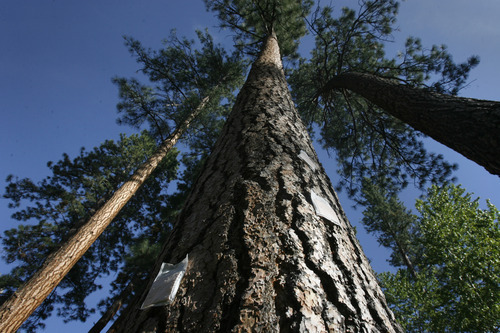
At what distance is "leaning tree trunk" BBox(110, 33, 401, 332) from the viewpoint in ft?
1.99

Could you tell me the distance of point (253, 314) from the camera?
579mm

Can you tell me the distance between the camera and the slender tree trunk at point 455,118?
2.12m

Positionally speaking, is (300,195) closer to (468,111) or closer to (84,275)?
(468,111)

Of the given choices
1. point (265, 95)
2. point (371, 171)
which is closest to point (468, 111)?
point (265, 95)

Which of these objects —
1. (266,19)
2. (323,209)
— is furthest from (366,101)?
(323,209)

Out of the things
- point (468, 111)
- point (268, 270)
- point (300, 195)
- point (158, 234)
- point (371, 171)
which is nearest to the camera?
point (268, 270)

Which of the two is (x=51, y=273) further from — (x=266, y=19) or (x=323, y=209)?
(x=266, y=19)

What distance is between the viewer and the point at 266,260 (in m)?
0.72

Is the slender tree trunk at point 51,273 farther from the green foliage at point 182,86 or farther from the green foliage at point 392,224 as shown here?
the green foliage at point 392,224

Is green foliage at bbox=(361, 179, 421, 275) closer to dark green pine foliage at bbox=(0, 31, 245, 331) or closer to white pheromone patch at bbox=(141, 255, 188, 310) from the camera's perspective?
dark green pine foliage at bbox=(0, 31, 245, 331)

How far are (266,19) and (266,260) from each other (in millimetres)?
7986

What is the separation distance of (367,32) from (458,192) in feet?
23.0

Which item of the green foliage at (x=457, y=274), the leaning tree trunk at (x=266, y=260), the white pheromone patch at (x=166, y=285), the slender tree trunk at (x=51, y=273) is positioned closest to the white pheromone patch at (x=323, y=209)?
the leaning tree trunk at (x=266, y=260)

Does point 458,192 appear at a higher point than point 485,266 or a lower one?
higher
